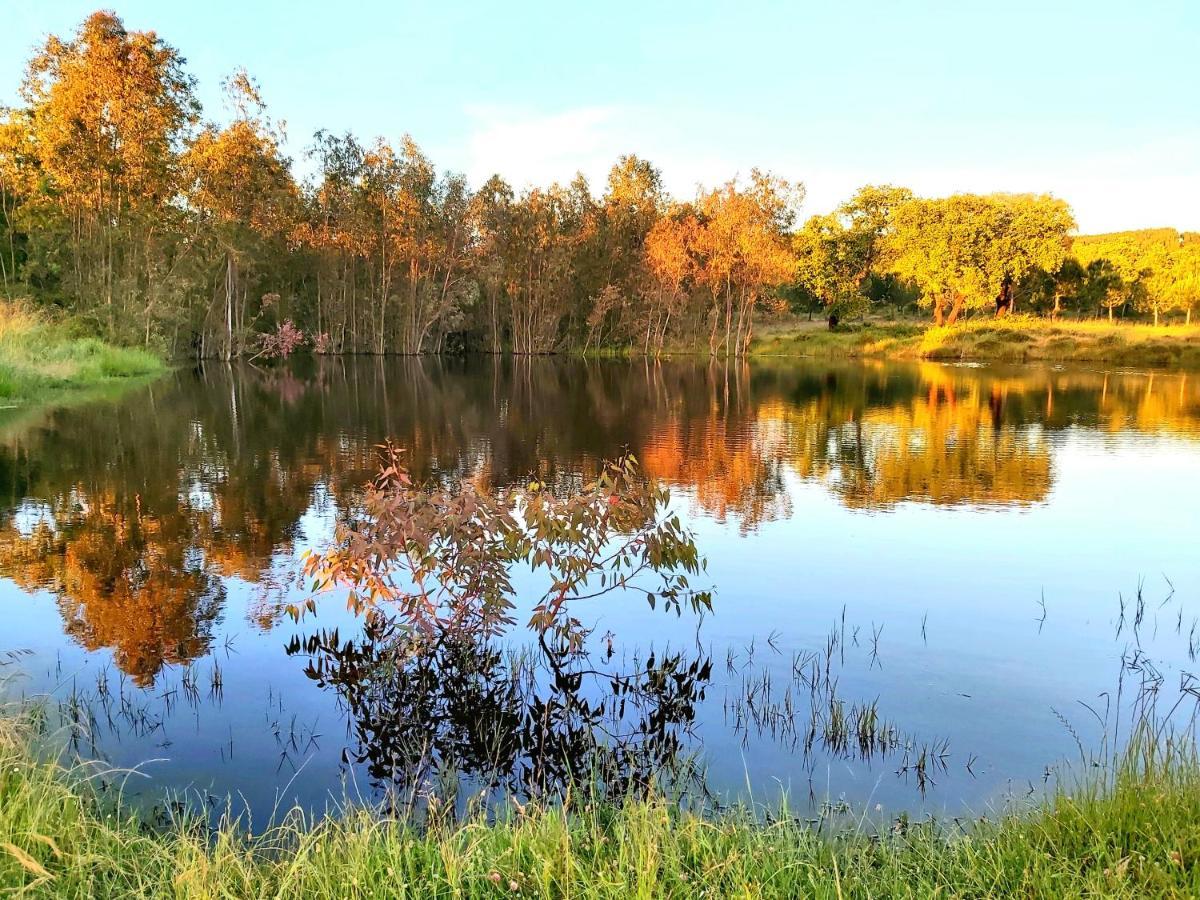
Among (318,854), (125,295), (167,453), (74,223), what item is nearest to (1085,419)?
(167,453)

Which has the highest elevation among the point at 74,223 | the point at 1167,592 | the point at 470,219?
the point at 470,219

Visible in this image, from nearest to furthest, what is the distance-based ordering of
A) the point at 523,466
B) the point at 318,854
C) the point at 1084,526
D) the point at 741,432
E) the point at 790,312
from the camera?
the point at 318,854
the point at 1084,526
the point at 523,466
the point at 741,432
the point at 790,312

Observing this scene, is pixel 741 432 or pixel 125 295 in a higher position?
pixel 125 295

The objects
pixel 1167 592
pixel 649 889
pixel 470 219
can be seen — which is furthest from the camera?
pixel 470 219

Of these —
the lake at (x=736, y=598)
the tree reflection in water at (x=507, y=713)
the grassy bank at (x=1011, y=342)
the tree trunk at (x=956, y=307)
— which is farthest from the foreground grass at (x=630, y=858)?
the tree trunk at (x=956, y=307)

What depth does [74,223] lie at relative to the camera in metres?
42.4

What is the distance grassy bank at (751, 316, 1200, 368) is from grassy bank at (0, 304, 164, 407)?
5183cm

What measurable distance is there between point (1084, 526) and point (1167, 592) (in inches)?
132

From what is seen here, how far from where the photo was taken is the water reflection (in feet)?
31.9

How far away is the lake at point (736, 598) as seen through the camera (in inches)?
235

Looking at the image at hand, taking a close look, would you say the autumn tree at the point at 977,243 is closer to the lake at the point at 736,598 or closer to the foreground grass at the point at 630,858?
the lake at the point at 736,598

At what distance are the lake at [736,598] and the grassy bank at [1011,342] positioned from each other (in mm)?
37414

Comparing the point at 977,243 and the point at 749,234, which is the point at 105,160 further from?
the point at 977,243

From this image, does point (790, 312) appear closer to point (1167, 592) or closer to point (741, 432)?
point (741, 432)
